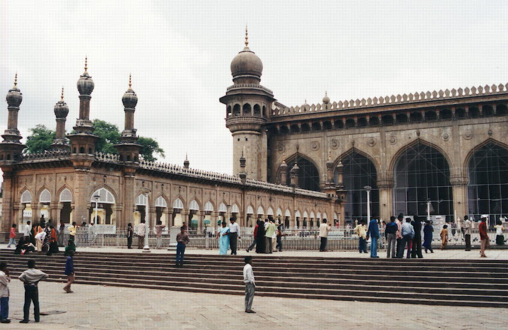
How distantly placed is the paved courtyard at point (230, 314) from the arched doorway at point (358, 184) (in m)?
31.9

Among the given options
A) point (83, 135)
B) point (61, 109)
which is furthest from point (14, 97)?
point (83, 135)

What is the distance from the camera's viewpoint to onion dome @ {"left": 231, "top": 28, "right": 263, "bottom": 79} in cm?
4197

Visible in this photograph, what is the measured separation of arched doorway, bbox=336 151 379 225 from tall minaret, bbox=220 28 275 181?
636 centimetres

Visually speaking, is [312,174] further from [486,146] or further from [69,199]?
[69,199]

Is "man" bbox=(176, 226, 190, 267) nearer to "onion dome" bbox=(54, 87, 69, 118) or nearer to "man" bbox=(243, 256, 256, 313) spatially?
"man" bbox=(243, 256, 256, 313)

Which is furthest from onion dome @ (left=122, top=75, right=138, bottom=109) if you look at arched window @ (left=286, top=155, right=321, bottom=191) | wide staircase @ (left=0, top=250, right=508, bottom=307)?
arched window @ (left=286, top=155, right=321, bottom=191)

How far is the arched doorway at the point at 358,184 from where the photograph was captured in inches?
1658

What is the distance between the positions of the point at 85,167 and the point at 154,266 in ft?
25.1

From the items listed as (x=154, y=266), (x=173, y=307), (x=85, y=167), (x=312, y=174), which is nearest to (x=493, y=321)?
(x=173, y=307)

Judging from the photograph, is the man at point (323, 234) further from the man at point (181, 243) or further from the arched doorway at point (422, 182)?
the arched doorway at point (422, 182)

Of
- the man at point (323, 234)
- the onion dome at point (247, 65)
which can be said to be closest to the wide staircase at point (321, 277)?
the man at point (323, 234)

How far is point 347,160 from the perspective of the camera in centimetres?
4300

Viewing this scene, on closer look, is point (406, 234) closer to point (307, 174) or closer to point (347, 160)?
point (347, 160)

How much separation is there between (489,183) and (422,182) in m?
4.46
